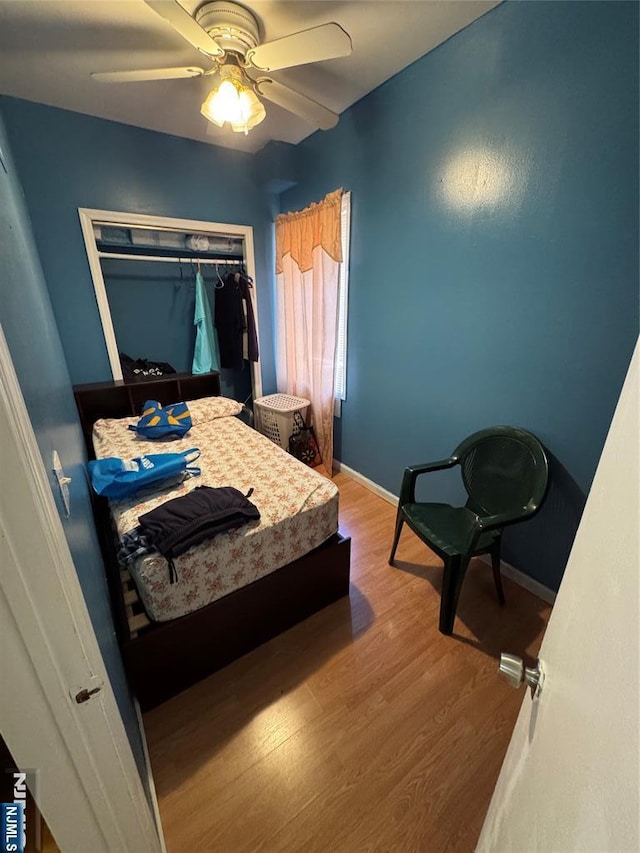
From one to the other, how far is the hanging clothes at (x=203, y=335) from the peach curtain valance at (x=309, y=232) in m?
0.76

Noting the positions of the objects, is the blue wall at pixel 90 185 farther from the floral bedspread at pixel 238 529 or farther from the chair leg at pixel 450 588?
the chair leg at pixel 450 588

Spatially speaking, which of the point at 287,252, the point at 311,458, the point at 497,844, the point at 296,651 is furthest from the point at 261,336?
the point at 497,844

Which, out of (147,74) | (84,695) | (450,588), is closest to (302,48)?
(147,74)

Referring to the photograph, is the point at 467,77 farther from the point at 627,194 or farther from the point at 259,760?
the point at 259,760

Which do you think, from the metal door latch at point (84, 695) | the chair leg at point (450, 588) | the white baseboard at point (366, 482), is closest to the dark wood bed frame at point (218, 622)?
the chair leg at point (450, 588)

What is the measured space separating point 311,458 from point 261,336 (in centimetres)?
137

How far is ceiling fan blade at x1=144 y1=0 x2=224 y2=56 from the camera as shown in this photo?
1.07 m

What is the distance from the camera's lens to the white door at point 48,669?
1.52ft

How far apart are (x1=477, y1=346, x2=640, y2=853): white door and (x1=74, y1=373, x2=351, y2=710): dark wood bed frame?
1.05 metres

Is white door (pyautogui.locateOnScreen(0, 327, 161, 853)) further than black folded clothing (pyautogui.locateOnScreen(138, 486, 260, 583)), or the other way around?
black folded clothing (pyautogui.locateOnScreen(138, 486, 260, 583))

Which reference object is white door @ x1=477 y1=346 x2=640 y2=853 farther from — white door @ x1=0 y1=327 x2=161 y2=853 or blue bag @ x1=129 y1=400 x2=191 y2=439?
blue bag @ x1=129 y1=400 x2=191 y2=439

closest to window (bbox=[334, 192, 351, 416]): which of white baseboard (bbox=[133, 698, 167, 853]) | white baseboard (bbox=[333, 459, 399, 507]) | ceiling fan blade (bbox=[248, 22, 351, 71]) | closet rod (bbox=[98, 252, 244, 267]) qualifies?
white baseboard (bbox=[333, 459, 399, 507])

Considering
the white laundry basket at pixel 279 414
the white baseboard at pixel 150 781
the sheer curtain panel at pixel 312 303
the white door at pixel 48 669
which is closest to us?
the white door at pixel 48 669

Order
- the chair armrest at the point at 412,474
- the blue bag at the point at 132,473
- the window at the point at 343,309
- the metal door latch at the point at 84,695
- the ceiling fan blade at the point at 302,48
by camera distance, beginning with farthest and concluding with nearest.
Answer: the window at the point at 343,309 → the chair armrest at the point at 412,474 → the blue bag at the point at 132,473 → the ceiling fan blade at the point at 302,48 → the metal door latch at the point at 84,695
